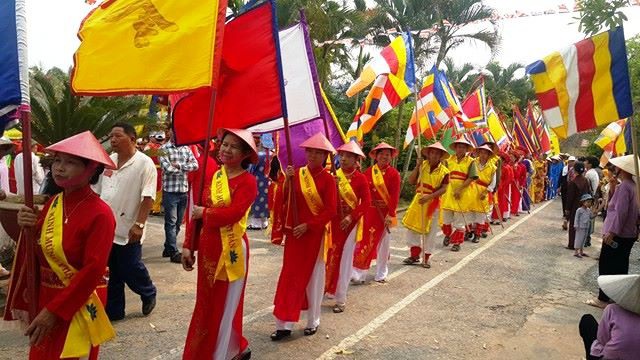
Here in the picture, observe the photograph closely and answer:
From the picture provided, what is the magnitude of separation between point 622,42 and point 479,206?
22.5 feet

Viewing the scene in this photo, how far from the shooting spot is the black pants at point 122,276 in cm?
501

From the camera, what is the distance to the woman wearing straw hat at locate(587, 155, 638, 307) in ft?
19.8

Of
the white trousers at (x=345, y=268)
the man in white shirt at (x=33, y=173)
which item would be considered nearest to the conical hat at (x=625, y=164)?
the white trousers at (x=345, y=268)

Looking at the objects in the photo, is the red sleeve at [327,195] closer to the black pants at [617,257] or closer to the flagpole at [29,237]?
the flagpole at [29,237]

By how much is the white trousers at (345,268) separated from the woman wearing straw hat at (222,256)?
6.88 feet

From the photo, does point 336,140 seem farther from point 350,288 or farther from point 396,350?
point 396,350

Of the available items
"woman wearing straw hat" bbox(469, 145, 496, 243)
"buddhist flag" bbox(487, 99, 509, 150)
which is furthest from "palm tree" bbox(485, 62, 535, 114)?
"woman wearing straw hat" bbox(469, 145, 496, 243)

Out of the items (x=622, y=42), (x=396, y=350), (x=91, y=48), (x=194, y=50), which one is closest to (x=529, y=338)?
(x=396, y=350)

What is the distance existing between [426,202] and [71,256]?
613cm

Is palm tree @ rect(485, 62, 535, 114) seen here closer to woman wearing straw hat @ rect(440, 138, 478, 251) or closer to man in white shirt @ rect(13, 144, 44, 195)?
woman wearing straw hat @ rect(440, 138, 478, 251)

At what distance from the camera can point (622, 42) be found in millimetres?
4129

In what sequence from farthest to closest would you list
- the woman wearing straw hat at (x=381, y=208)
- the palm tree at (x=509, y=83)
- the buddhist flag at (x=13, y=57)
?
1. the palm tree at (x=509, y=83)
2. the woman wearing straw hat at (x=381, y=208)
3. the buddhist flag at (x=13, y=57)

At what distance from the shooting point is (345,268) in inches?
233

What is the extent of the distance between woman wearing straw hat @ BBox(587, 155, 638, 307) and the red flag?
403 cm
